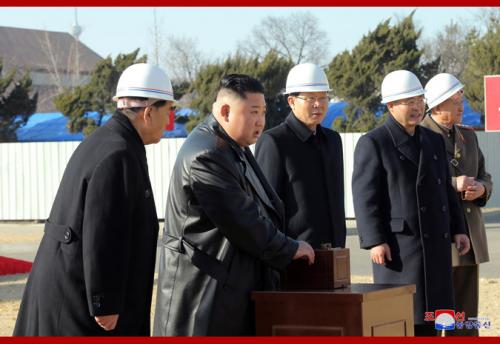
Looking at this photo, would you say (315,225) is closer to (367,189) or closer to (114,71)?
(367,189)

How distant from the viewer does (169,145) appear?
24500 millimetres

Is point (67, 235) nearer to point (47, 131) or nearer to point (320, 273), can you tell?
point (320, 273)

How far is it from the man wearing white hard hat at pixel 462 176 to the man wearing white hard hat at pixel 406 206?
42cm

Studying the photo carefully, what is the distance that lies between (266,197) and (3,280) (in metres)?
9.09

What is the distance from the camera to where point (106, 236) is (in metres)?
4.34

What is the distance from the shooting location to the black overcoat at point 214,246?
176 inches

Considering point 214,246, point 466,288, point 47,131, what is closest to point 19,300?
point 466,288

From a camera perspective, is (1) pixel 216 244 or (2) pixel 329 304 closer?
(2) pixel 329 304

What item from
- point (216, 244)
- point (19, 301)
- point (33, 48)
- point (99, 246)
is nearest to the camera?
point (99, 246)

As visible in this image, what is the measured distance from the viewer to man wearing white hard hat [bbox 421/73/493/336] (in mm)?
6855

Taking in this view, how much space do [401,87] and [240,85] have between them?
1.87 meters

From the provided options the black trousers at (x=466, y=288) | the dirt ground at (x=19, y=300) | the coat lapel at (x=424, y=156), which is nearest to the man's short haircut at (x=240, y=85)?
the coat lapel at (x=424, y=156)

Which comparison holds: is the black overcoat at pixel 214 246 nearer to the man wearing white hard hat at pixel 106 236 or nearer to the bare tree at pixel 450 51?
the man wearing white hard hat at pixel 106 236

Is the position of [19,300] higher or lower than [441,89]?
lower
